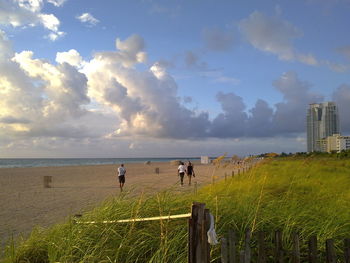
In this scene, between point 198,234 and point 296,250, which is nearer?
point 198,234

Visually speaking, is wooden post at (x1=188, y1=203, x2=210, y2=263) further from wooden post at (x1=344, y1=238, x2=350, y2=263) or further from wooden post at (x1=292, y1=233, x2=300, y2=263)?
wooden post at (x1=344, y1=238, x2=350, y2=263)

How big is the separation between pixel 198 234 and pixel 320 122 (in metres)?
121

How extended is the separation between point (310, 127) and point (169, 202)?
395 ft

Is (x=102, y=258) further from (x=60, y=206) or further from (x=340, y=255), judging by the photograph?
(x=60, y=206)

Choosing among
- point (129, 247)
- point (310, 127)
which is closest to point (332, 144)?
point (310, 127)

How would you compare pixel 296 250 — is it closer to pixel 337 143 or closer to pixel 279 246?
pixel 279 246

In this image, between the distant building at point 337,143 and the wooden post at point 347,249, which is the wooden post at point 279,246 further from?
the distant building at point 337,143

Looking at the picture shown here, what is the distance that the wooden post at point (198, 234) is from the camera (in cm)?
275

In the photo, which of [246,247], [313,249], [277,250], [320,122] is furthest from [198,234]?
[320,122]

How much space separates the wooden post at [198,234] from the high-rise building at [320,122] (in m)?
112

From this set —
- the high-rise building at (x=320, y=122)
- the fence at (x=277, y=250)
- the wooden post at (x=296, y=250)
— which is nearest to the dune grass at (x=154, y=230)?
the fence at (x=277, y=250)

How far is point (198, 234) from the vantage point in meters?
2.78

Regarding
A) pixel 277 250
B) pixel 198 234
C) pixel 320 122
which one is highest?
pixel 320 122

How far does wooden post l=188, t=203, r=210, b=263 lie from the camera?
108 inches
